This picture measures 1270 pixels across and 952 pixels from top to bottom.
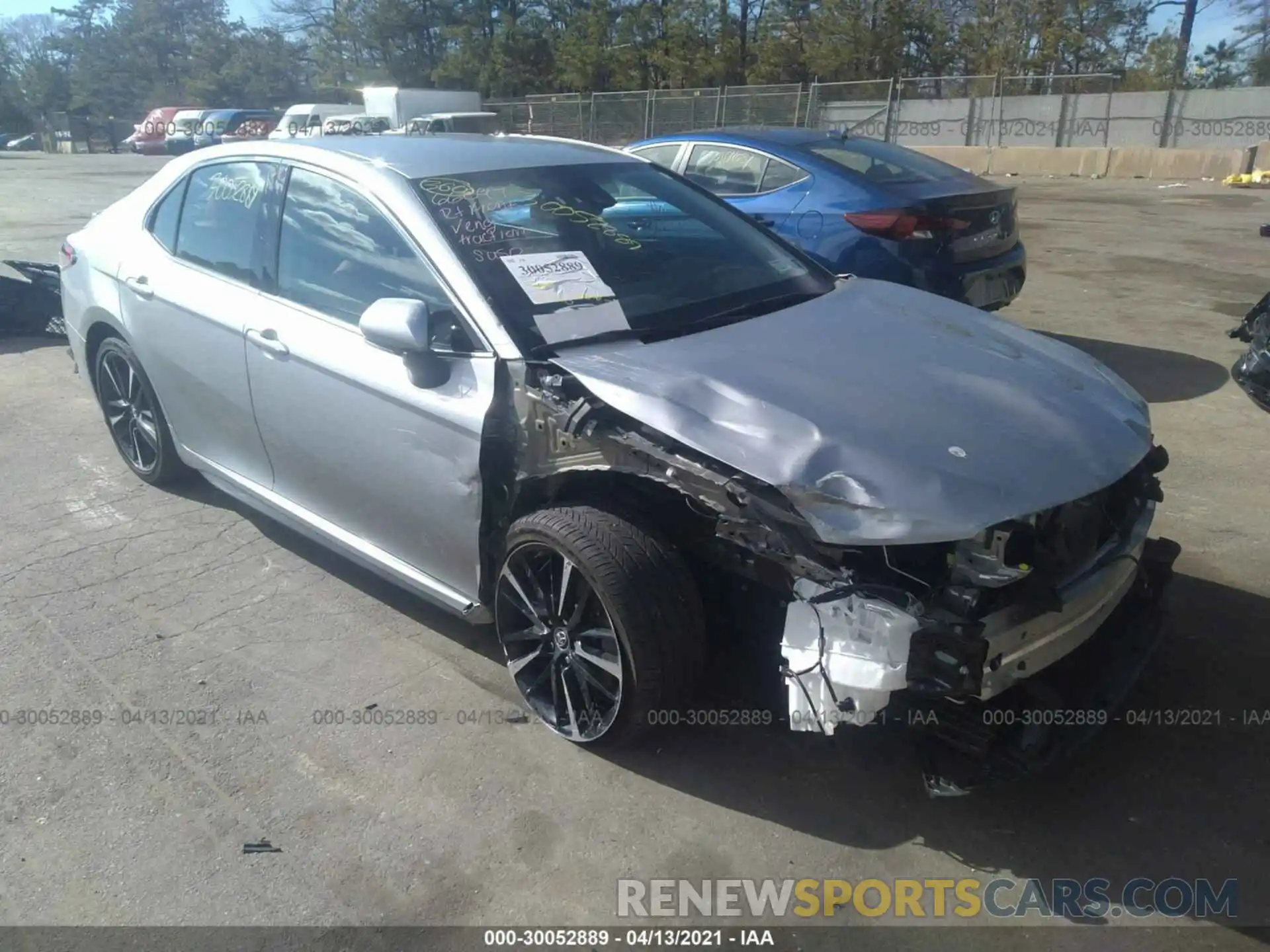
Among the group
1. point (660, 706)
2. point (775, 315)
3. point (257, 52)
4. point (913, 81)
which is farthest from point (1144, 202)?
point (257, 52)

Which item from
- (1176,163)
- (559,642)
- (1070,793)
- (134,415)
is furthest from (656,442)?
(1176,163)

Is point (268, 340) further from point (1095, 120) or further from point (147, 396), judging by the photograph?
point (1095, 120)

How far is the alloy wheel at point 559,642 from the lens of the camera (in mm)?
2990

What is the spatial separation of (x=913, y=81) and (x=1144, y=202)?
1345 centimetres

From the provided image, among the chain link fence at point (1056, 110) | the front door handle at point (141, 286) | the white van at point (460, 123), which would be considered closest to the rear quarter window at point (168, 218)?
the front door handle at point (141, 286)

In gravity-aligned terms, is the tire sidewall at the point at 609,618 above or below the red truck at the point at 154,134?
above

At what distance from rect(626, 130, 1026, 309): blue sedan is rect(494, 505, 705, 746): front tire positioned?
10.9 ft

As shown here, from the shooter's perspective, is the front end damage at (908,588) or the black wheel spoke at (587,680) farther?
the black wheel spoke at (587,680)

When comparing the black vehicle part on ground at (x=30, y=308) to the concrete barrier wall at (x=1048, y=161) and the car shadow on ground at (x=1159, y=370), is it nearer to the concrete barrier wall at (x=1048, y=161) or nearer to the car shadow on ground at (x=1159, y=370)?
the car shadow on ground at (x=1159, y=370)

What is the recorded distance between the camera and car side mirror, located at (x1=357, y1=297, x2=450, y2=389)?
10.2 feet

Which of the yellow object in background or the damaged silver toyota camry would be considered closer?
the damaged silver toyota camry

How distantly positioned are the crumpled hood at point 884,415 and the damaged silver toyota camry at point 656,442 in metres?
0.01

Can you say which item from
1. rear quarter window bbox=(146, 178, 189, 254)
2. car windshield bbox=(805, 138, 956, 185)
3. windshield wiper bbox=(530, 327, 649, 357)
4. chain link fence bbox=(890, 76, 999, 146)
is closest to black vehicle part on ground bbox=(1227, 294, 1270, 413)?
car windshield bbox=(805, 138, 956, 185)

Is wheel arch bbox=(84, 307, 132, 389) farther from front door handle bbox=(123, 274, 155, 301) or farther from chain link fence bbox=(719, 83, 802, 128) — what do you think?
chain link fence bbox=(719, 83, 802, 128)
